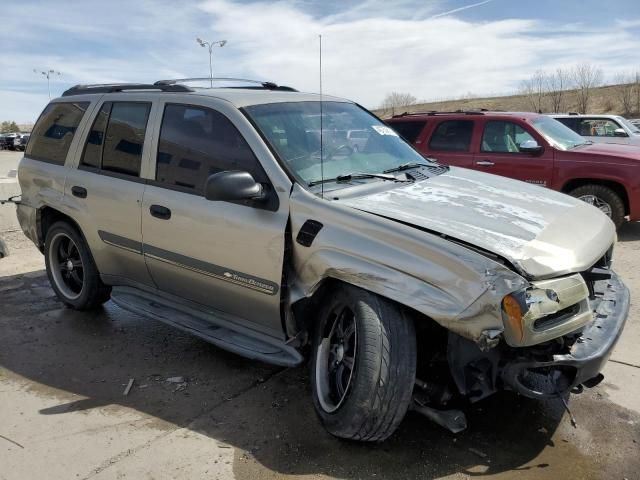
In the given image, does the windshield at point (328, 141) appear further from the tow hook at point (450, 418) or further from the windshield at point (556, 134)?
the windshield at point (556, 134)

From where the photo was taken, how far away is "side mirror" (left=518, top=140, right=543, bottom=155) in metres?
7.96

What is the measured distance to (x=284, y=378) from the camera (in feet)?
12.8

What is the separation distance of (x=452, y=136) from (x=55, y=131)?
5747 millimetres

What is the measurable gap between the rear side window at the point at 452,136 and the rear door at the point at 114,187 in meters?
5.50

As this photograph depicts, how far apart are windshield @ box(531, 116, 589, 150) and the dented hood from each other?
4.69 m

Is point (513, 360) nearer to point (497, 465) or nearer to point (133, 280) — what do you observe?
point (497, 465)

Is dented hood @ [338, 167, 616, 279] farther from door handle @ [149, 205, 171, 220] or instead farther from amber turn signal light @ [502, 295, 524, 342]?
door handle @ [149, 205, 171, 220]

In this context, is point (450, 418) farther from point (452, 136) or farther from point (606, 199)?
point (452, 136)

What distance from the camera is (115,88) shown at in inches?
187

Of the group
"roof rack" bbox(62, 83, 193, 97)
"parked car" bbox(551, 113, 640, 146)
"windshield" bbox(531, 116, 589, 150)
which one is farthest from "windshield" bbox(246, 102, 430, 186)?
"parked car" bbox(551, 113, 640, 146)

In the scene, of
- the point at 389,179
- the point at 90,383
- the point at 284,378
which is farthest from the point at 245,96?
the point at 90,383

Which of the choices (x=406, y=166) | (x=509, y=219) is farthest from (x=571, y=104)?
(x=509, y=219)

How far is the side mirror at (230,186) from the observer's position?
3166 mm

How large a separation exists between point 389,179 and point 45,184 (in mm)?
3187
